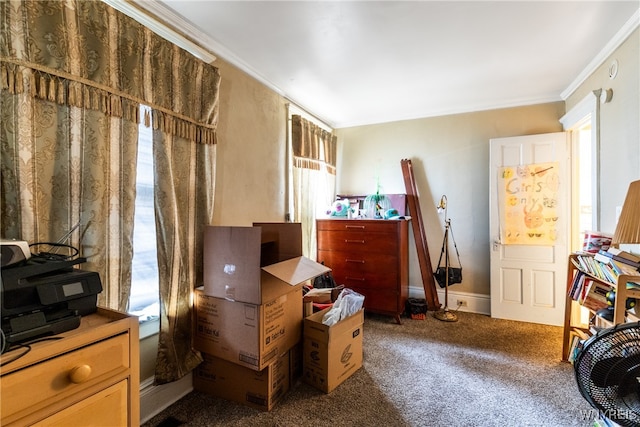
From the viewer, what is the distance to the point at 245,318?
168 centimetres

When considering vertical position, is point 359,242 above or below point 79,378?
above

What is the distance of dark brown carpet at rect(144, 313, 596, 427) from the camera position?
165 cm

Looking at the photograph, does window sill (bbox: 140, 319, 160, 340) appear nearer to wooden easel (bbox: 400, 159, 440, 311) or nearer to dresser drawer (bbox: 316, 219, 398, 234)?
dresser drawer (bbox: 316, 219, 398, 234)

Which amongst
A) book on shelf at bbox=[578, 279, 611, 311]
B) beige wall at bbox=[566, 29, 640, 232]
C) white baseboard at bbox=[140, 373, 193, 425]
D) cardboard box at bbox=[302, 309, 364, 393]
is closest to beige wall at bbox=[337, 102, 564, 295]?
beige wall at bbox=[566, 29, 640, 232]

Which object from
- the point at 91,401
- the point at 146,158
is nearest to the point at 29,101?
the point at 146,158

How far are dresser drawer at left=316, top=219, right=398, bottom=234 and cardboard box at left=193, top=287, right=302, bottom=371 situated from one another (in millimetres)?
1405

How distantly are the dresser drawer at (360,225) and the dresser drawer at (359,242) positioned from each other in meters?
0.04

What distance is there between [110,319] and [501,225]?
3443 mm

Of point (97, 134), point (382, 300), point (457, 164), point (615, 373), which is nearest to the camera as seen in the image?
point (615, 373)

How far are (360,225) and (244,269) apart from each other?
1.73 metres

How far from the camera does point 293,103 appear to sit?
3.11m

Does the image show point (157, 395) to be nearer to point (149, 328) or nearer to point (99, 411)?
point (149, 328)

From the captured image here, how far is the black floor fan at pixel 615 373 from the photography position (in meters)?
0.93

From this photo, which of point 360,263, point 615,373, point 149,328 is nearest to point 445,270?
point 360,263
